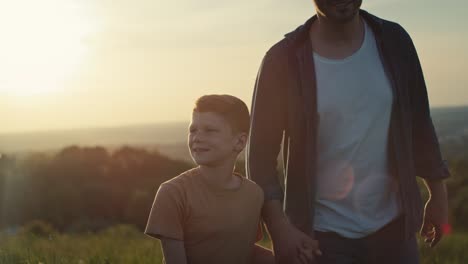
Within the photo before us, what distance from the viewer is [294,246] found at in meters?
3.05

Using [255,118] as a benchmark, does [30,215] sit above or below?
below

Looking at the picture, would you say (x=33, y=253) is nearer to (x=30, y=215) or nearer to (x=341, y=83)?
(x=341, y=83)

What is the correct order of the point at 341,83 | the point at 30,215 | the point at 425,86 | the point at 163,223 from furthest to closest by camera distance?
the point at 30,215 → the point at 425,86 → the point at 341,83 → the point at 163,223

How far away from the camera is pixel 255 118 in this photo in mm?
3223

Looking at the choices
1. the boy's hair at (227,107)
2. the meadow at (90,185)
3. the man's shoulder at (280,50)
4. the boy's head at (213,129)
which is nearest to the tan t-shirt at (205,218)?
the boy's head at (213,129)

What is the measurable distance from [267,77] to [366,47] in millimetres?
473

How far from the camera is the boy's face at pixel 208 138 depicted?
3.03m

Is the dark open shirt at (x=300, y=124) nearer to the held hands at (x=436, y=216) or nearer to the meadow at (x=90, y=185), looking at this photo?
the held hands at (x=436, y=216)

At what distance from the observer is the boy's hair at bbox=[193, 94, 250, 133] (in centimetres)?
305

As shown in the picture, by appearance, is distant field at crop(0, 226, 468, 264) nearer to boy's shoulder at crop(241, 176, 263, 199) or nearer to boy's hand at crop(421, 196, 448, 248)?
boy's shoulder at crop(241, 176, 263, 199)

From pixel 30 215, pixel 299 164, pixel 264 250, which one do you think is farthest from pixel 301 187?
pixel 30 215

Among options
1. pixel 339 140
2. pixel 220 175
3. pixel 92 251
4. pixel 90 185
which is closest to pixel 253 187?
pixel 220 175

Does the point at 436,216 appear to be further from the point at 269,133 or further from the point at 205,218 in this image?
the point at 205,218

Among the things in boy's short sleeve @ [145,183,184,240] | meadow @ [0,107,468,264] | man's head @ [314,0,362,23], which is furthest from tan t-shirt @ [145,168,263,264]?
meadow @ [0,107,468,264]
